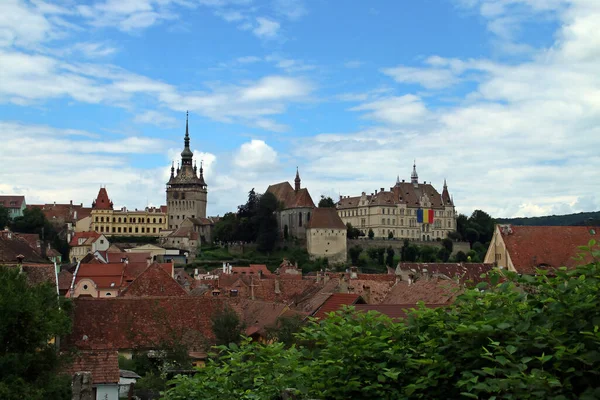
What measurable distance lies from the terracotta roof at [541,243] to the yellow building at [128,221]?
3841 inches

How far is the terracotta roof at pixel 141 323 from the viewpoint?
1206 inches

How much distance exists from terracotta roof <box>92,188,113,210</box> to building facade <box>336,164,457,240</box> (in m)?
44.2

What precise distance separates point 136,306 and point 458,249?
103m

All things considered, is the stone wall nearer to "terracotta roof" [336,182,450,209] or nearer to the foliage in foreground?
"terracotta roof" [336,182,450,209]

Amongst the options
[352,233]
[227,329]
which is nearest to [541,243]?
[227,329]

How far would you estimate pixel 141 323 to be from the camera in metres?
32.2

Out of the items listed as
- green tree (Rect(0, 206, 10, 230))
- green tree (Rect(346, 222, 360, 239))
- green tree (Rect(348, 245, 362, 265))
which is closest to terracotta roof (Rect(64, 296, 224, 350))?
green tree (Rect(348, 245, 362, 265))

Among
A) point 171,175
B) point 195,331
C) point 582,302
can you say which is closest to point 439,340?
point 582,302

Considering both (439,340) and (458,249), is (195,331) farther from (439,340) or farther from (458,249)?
(458,249)

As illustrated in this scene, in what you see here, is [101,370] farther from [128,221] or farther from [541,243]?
[128,221]

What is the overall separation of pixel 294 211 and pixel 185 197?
26767mm

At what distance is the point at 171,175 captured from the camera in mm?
152500

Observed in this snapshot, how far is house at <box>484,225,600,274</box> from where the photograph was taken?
57.0m

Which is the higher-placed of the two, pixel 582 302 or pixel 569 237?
pixel 569 237
